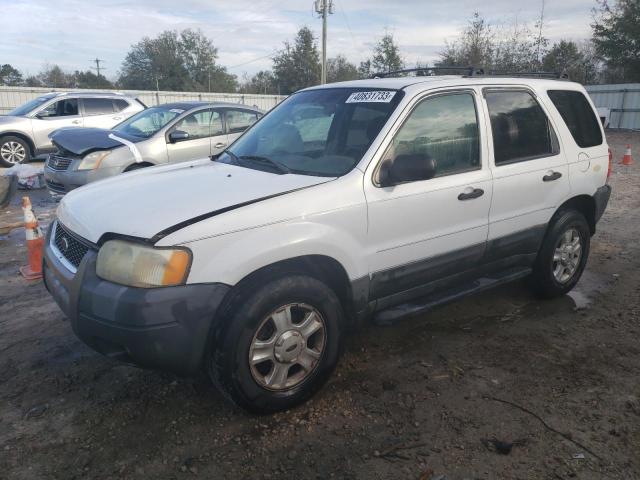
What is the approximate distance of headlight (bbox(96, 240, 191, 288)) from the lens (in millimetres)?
2443

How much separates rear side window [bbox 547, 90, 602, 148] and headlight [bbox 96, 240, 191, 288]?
3469 mm

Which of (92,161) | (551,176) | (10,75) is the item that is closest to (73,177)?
(92,161)

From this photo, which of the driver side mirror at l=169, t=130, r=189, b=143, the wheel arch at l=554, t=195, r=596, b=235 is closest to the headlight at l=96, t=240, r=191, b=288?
the wheel arch at l=554, t=195, r=596, b=235

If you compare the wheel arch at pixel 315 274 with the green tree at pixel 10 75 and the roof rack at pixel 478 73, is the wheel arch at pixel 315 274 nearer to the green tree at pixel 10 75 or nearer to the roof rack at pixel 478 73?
the roof rack at pixel 478 73

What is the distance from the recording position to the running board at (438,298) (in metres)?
3.27

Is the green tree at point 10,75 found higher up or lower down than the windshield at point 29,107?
higher up

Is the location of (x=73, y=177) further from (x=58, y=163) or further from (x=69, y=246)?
(x=69, y=246)

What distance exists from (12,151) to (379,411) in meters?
12.4

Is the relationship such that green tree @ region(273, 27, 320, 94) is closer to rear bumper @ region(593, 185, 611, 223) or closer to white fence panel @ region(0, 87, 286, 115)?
white fence panel @ region(0, 87, 286, 115)

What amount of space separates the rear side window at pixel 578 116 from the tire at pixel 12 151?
39.8 ft

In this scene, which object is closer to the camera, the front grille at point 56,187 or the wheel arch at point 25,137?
the front grille at point 56,187

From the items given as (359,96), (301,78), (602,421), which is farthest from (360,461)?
(301,78)

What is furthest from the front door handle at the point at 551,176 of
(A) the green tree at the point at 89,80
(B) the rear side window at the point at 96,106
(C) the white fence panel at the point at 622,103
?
(A) the green tree at the point at 89,80

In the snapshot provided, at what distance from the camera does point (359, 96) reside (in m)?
3.57
